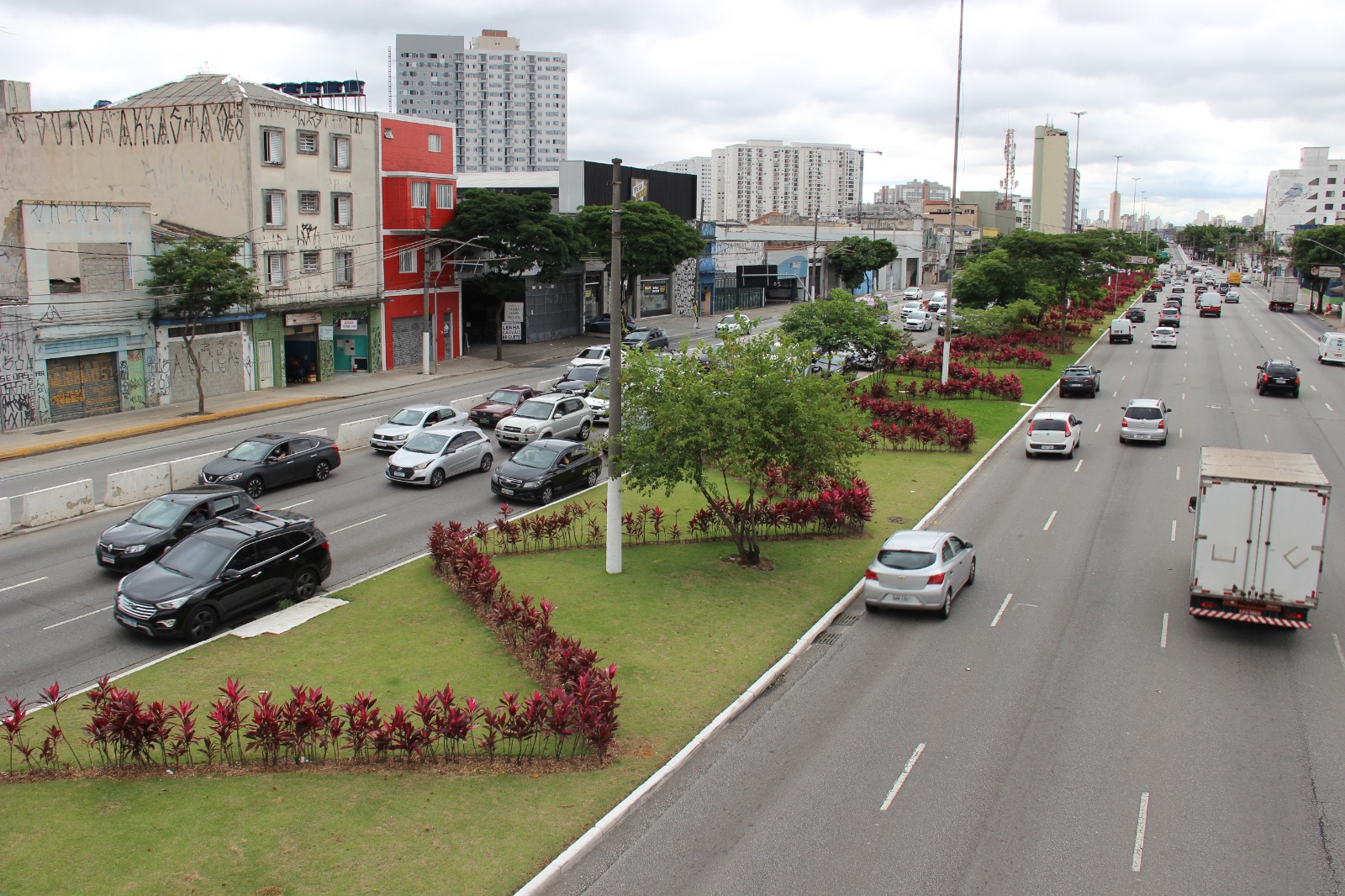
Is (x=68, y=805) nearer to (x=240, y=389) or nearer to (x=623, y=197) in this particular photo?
(x=240, y=389)

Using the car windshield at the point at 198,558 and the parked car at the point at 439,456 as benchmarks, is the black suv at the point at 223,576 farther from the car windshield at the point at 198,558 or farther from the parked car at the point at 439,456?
the parked car at the point at 439,456

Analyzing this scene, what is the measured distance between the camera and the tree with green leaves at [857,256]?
10338cm

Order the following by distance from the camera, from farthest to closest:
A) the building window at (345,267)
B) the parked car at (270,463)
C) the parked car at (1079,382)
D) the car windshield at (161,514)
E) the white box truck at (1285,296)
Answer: the white box truck at (1285,296)
the building window at (345,267)
the parked car at (1079,382)
the parked car at (270,463)
the car windshield at (161,514)

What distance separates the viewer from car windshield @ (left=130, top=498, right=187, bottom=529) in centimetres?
2130

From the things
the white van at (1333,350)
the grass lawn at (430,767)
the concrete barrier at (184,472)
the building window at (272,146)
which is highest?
the building window at (272,146)

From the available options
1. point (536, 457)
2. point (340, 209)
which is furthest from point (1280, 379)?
point (340, 209)

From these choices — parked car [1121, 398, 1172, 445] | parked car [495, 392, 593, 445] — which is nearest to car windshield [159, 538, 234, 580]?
parked car [495, 392, 593, 445]

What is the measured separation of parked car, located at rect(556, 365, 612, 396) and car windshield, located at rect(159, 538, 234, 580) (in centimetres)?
2246

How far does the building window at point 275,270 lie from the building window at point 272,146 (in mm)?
3915

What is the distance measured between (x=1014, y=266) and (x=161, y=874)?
6694cm

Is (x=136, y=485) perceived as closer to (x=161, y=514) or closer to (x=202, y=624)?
(x=161, y=514)

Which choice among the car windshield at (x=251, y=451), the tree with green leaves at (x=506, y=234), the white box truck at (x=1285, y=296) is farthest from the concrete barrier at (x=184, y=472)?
the white box truck at (x=1285, y=296)

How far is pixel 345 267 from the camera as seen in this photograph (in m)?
51.0

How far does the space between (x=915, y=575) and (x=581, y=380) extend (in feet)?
84.5
